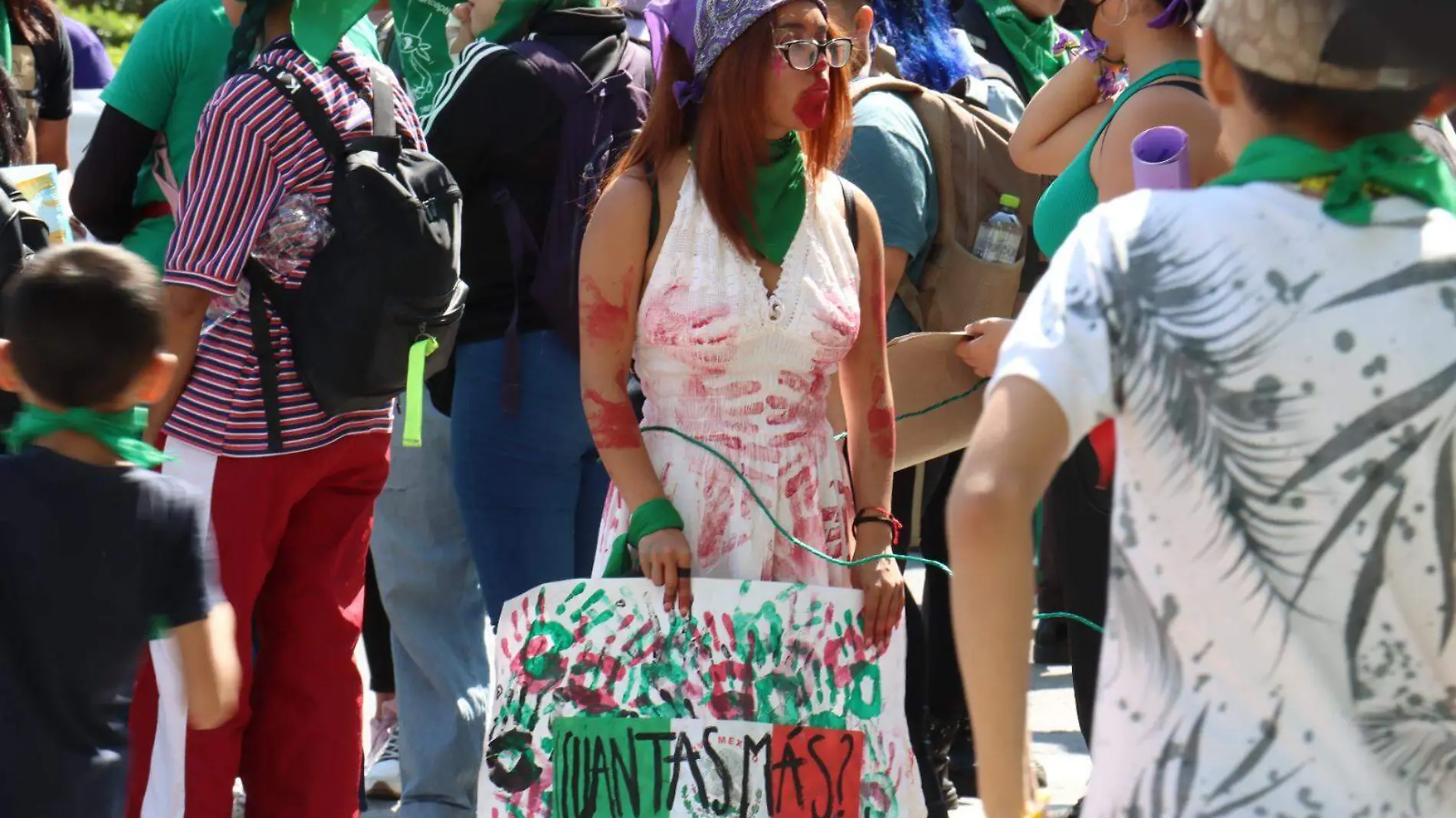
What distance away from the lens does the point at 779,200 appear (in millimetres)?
3334

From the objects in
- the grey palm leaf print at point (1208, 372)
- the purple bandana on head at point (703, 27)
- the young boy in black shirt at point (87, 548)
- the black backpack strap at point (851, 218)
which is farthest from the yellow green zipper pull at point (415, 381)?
the grey palm leaf print at point (1208, 372)

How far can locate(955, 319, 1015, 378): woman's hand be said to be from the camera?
3.09 metres

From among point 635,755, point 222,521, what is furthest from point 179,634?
point 222,521

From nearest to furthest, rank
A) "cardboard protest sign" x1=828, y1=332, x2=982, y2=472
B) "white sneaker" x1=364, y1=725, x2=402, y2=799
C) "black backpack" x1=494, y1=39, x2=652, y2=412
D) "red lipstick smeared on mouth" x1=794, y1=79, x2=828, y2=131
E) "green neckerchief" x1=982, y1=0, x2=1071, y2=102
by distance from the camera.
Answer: "red lipstick smeared on mouth" x1=794, y1=79, x2=828, y2=131 < "cardboard protest sign" x1=828, y1=332, x2=982, y2=472 < "black backpack" x1=494, y1=39, x2=652, y2=412 < "white sneaker" x1=364, y1=725, x2=402, y2=799 < "green neckerchief" x1=982, y1=0, x2=1071, y2=102

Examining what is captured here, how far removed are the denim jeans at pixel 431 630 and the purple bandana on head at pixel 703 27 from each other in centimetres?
158

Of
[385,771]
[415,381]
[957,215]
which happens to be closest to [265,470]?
[415,381]

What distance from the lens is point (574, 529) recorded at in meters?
4.35

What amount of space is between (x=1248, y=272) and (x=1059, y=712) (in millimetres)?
4206

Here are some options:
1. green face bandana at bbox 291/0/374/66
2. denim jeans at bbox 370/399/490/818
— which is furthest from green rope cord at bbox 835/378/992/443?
denim jeans at bbox 370/399/490/818

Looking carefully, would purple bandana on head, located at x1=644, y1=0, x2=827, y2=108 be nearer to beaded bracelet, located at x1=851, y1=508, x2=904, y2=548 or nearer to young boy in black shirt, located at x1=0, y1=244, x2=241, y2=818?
beaded bracelet, located at x1=851, y1=508, x2=904, y2=548

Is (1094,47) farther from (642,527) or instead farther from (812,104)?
(642,527)

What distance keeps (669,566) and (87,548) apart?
98 cm

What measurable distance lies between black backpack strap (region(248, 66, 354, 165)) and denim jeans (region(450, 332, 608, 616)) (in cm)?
73

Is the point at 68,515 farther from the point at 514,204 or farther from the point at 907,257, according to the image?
the point at 907,257
